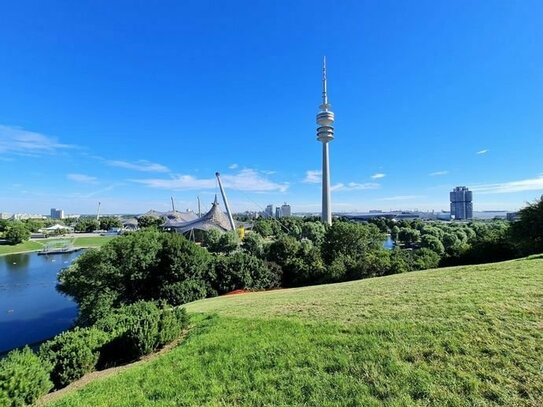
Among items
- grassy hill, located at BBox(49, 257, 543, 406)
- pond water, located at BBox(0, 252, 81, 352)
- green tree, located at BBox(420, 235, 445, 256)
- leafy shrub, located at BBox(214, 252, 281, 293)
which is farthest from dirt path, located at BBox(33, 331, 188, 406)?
green tree, located at BBox(420, 235, 445, 256)

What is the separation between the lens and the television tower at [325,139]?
262ft

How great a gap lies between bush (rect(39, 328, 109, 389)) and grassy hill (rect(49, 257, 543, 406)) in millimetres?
925

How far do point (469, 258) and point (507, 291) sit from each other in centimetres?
2298

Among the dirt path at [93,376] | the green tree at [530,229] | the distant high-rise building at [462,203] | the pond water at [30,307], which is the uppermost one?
the distant high-rise building at [462,203]

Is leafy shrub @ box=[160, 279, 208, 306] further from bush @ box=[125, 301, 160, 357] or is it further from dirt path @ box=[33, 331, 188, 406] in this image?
dirt path @ box=[33, 331, 188, 406]

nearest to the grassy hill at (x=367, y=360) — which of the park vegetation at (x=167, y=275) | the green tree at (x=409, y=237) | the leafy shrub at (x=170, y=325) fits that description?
the leafy shrub at (x=170, y=325)

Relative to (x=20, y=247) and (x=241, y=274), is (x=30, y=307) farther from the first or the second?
(x=20, y=247)

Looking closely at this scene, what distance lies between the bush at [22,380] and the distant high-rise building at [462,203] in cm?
19563

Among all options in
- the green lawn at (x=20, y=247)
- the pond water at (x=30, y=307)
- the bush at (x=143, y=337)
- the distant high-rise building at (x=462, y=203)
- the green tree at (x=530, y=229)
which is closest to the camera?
the bush at (x=143, y=337)

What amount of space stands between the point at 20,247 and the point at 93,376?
8082 centimetres

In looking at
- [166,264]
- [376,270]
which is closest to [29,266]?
[166,264]

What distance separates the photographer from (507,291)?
6.90 meters

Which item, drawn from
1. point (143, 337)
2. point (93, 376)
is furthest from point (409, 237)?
point (93, 376)

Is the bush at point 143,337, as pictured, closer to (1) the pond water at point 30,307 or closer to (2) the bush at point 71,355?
(2) the bush at point 71,355
